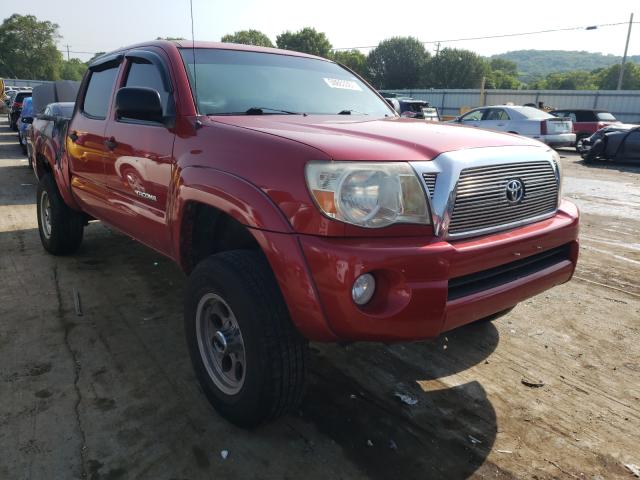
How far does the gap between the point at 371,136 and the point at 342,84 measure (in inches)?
55.7

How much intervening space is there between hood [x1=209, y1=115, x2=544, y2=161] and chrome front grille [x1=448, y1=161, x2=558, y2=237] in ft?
0.45

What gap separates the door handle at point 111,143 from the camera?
10.7 ft

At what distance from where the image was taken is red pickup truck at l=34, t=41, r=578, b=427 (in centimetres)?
190

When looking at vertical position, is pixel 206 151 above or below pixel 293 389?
above

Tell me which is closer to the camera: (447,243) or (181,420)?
(447,243)

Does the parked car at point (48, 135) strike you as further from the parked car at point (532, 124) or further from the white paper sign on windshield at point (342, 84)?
the parked car at point (532, 124)

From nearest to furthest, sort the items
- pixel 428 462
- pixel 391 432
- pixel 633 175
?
pixel 428 462 < pixel 391 432 < pixel 633 175

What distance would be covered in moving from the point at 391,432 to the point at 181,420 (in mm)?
1025

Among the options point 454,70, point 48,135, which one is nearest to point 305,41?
point 454,70

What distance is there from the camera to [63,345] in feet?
10.1

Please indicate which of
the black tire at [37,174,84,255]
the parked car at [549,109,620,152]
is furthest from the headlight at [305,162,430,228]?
the parked car at [549,109,620,152]

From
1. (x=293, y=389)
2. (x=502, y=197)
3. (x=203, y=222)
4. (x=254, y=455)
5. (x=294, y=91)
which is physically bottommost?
(x=254, y=455)

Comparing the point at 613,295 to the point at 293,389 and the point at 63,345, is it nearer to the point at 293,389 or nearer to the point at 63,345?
the point at 293,389

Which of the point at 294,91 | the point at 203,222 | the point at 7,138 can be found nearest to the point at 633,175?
the point at 294,91
